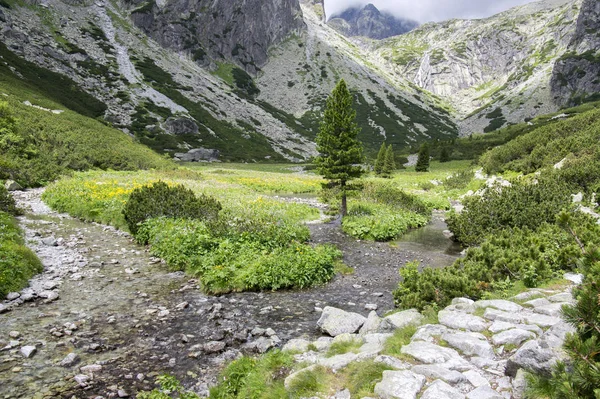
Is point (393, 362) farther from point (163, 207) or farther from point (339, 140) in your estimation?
point (339, 140)

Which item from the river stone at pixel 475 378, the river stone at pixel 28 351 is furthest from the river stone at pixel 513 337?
the river stone at pixel 28 351

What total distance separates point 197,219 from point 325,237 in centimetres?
815

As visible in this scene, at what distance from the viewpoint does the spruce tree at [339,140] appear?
27.0m

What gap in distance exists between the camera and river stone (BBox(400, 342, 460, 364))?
568 centimetres

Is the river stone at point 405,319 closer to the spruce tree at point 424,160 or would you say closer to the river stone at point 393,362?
the river stone at point 393,362

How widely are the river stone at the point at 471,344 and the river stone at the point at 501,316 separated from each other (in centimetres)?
91

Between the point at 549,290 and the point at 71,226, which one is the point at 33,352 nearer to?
the point at 549,290

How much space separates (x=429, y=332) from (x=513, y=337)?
1.48 meters

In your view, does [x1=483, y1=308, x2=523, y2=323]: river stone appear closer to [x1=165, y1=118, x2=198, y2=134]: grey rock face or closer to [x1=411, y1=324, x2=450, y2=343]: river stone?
[x1=411, y1=324, x2=450, y2=343]: river stone

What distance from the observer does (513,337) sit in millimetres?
5859

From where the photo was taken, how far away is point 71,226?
2077 centimetres

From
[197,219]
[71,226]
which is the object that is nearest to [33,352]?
[197,219]

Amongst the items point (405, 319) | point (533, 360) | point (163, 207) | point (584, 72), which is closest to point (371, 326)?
point (405, 319)

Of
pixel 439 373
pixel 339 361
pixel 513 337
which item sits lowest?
pixel 339 361
